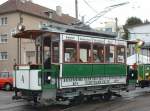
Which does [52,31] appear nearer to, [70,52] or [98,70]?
[70,52]

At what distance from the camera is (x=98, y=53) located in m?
20.9

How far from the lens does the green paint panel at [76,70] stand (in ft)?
61.2

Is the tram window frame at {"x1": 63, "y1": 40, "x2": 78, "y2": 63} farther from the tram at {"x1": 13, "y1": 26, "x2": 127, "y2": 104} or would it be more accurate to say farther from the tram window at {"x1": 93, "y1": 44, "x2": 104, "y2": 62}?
the tram window at {"x1": 93, "y1": 44, "x2": 104, "y2": 62}

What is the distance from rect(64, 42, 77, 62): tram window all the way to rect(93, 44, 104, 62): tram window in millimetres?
1405

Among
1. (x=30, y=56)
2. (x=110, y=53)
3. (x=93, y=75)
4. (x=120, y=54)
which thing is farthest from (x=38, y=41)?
(x=120, y=54)

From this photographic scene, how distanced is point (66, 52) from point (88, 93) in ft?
8.04

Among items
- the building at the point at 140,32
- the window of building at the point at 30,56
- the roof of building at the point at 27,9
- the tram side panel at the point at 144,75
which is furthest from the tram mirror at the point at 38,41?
the building at the point at 140,32

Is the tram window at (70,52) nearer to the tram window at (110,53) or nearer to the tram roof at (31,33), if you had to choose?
the tram roof at (31,33)

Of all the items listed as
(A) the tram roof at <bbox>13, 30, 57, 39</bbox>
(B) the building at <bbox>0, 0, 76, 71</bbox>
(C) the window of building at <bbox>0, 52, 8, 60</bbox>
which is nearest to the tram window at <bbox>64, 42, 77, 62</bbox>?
(A) the tram roof at <bbox>13, 30, 57, 39</bbox>

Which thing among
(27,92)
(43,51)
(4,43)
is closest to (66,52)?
(43,51)

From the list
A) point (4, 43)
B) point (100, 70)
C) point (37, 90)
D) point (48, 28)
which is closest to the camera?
point (37, 90)

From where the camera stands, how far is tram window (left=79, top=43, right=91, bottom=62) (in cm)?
1978

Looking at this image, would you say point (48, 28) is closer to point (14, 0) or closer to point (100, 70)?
point (100, 70)

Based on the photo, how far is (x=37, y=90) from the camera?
704 inches
